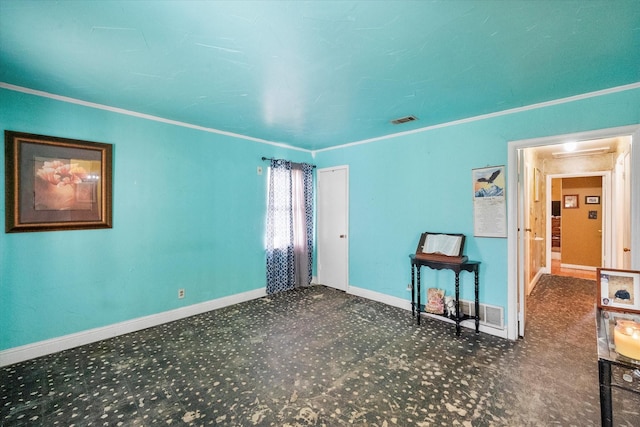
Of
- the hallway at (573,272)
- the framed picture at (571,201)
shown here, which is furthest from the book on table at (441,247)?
the framed picture at (571,201)

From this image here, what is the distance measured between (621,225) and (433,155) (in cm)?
264

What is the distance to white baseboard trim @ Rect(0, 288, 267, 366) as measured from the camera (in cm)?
250

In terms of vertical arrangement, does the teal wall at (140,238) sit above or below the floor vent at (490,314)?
above

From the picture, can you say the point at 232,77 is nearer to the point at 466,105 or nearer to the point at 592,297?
the point at 466,105

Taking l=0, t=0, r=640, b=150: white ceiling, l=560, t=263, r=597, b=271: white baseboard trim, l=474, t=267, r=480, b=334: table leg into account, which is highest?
l=0, t=0, r=640, b=150: white ceiling

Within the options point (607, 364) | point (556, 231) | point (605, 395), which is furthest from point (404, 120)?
point (556, 231)

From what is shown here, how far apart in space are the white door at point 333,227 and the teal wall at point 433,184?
0.13 m

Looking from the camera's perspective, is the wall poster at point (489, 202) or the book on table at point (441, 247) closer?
the wall poster at point (489, 202)

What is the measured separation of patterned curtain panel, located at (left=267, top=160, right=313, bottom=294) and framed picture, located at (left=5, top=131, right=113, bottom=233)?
210 cm

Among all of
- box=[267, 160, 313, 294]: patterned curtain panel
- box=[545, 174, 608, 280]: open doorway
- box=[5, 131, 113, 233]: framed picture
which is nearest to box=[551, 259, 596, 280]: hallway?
box=[545, 174, 608, 280]: open doorway

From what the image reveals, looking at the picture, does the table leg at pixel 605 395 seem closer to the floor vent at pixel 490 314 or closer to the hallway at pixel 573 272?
the floor vent at pixel 490 314

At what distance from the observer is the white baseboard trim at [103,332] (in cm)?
250

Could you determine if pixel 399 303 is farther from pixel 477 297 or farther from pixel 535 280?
pixel 535 280

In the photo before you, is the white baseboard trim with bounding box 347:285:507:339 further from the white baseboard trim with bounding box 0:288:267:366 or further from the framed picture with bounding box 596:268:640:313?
the white baseboard trim with bounding box 0:288:267:366
